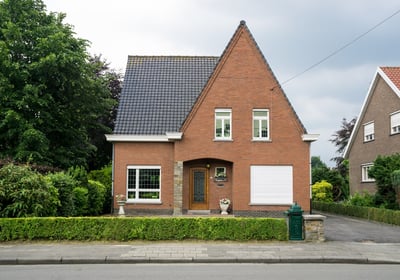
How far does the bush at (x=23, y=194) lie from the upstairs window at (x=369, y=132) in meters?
22.4

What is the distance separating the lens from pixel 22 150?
76.2 ft

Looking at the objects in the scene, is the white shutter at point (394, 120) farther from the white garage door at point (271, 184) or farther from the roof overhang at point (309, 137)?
the white garage door at point (271, 184)

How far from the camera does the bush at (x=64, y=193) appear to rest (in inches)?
677

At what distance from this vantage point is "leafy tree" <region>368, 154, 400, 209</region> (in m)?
22.7

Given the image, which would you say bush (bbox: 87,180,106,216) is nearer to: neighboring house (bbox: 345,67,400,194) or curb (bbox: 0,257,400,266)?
curb (bbox: 0,257,400,266)

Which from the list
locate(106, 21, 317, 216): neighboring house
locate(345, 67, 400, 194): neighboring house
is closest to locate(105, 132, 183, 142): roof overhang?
locate(106, 21, 317, 216): neighboring house

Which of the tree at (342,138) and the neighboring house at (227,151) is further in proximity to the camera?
the tree at (342,138)

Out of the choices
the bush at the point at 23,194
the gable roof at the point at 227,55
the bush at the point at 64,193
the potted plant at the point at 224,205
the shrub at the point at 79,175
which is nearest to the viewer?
the bush at the point at 23,194

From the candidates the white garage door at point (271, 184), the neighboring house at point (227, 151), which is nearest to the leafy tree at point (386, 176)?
the neighboring house at point (227, 151)

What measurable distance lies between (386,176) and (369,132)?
338 inches

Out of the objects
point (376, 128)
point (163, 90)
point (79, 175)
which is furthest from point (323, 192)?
point (79, 175)

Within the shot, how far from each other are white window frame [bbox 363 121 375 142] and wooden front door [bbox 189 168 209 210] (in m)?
13.3

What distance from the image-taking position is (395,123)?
26984 mm
